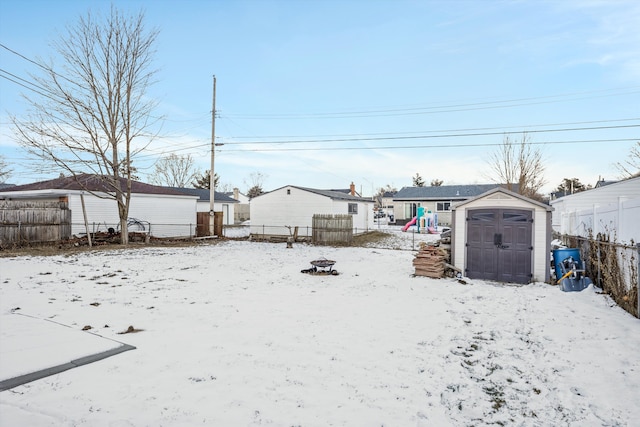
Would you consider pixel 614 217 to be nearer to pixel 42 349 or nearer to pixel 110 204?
pixel 42 349

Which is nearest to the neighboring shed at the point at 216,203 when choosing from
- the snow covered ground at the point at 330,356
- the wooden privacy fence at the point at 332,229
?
the wooden privacy fence at the point at 332,229

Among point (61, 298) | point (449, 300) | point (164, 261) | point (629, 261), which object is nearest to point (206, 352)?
point (61, 298)

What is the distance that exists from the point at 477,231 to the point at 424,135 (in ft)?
50.9

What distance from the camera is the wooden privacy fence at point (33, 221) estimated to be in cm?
1733

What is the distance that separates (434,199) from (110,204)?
30084 millimetres

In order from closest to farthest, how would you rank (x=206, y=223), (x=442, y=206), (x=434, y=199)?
(x=206, y=223) → (x=442, y=206) → (x=434, y=199)

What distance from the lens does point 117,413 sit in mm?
3475

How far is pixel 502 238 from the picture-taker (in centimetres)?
1113

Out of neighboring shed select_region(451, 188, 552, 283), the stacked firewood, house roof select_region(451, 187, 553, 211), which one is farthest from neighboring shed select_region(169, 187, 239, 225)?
house roof select_region(451, 187, 553, 211)

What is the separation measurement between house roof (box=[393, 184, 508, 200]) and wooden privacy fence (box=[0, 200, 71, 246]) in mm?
31097

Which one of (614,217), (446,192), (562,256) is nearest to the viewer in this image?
(614,217)

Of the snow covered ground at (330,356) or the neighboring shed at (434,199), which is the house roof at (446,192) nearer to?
the neighboring shed at (434,199)

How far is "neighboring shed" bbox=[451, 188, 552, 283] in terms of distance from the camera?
35.1 feet

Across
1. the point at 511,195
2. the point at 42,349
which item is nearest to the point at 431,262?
the point at 511,195
